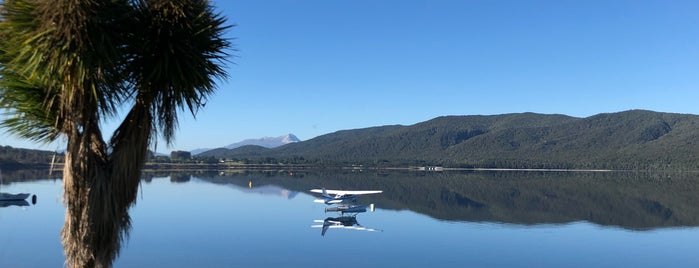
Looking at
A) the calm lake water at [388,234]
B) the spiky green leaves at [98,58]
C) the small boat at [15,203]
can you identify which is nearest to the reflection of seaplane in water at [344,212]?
the calm lake water at [388,234]

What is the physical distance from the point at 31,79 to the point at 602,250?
114ft

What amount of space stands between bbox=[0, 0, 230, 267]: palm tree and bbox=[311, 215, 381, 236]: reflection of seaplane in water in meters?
36.0

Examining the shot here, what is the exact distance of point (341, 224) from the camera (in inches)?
1791

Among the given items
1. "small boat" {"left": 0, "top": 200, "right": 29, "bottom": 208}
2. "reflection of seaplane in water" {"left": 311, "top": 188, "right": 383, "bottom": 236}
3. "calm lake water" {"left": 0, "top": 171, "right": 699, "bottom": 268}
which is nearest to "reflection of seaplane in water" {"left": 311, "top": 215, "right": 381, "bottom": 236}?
"reflection of seaplane in water" {"left": 311, "top": 188, "right": 383, "bottom": 236}

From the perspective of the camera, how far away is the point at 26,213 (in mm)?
46062

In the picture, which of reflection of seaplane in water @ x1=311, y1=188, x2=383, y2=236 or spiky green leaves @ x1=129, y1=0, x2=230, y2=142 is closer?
spiky green leaves @ x1=129, y1=0, x2=230, y2=142

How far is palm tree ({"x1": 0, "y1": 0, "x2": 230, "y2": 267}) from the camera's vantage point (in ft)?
12.7

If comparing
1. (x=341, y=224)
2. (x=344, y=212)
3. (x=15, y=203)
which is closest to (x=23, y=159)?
(x=15, y=203)

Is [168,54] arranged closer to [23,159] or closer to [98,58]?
[98,58]

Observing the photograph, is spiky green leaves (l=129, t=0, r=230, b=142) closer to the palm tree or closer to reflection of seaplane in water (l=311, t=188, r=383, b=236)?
the palm tree

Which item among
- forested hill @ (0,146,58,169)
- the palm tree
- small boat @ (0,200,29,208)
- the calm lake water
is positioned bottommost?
the calm lake water

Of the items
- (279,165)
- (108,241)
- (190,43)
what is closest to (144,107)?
(190,43)

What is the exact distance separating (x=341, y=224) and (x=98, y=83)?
41907 millimetres

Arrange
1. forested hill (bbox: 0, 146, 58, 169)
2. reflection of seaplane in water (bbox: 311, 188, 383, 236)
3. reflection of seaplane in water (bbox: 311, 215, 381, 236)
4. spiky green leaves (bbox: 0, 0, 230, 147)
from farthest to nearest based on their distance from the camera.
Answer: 1. forested hill (bbox: 0, 146, 58, 169)
2. reflection of seaplane in water (bbox: 311, 188, 383, 236)
3. reflection of seaplane in water (bbox: 311, 215, 381, 236)
4. spiky green leaves (bbox: 0, 0, 230, 147)
